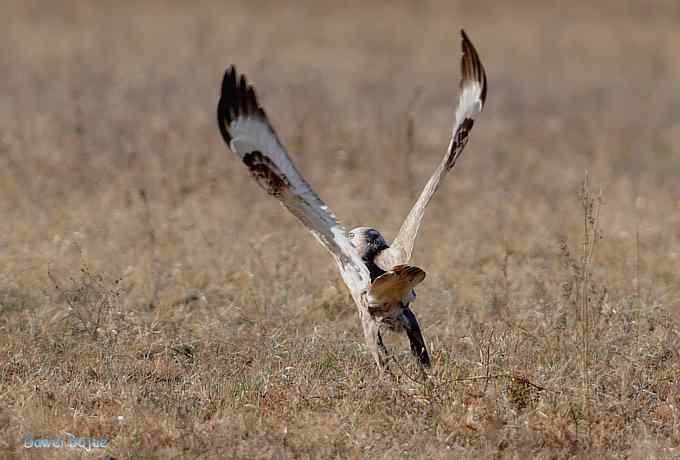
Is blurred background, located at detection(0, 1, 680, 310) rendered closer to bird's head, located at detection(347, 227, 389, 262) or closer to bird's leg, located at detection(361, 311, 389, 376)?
bird's head, located at detection(347, 227, 389, 262)

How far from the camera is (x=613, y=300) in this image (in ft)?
25.1

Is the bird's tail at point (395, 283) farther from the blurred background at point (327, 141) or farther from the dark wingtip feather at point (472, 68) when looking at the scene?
the blurred background at point (327, 141)

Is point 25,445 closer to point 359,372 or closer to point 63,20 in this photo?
point 359,372

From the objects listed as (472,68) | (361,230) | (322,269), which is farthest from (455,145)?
(322,269)

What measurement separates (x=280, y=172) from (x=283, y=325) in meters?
1.74

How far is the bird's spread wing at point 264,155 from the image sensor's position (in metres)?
5.51

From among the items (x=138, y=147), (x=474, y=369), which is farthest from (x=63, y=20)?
(x=474, y=369)

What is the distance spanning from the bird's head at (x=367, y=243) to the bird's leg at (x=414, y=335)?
1.33 ft

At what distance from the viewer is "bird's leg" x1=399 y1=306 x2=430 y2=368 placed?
609 cm

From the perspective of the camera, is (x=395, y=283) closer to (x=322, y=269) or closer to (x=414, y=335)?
(x=414, y=335)

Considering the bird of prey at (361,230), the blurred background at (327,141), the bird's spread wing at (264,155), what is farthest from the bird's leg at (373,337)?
the blurred background at (327,141)

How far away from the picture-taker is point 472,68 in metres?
6.47

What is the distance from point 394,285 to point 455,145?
102 centimetres

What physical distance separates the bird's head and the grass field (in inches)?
27.4
